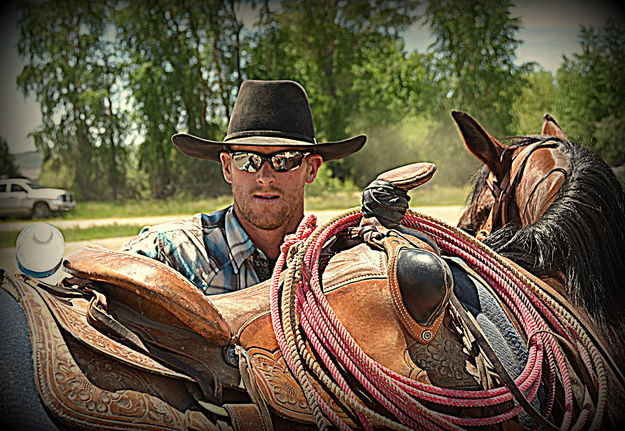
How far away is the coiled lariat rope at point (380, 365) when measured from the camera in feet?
2.92

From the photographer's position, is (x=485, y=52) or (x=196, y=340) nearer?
(x=196, y=340)

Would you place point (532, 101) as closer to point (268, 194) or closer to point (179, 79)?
point (179, 79)

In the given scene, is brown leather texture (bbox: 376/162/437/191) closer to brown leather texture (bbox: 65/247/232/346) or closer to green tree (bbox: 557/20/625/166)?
brown leather texture (bbox: 65/247/232/346)

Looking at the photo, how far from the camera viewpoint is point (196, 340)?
0.93 meters

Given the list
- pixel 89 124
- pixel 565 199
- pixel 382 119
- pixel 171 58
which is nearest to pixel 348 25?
pixel 382 119

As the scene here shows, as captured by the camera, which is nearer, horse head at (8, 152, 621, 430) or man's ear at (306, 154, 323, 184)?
horse head at (8, 152, 621, 430)

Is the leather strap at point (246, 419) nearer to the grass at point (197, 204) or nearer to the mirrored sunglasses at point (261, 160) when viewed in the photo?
the mirrored sunglasses at point (261, 160)

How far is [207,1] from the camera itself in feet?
45.9

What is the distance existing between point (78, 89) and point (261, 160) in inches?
545

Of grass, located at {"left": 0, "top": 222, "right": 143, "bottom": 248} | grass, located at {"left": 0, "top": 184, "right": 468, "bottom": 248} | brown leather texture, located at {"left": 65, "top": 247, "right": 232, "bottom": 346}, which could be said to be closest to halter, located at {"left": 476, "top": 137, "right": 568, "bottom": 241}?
brown leather texture, located at {"left": 65, "top": 247, "right": 232, "bottom": 346}

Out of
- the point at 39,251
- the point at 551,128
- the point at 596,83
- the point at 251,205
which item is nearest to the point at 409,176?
the point at 251,205

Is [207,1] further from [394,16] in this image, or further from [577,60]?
[577,60]

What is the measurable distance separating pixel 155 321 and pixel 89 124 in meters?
14.3

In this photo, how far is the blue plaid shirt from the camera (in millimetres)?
1399
